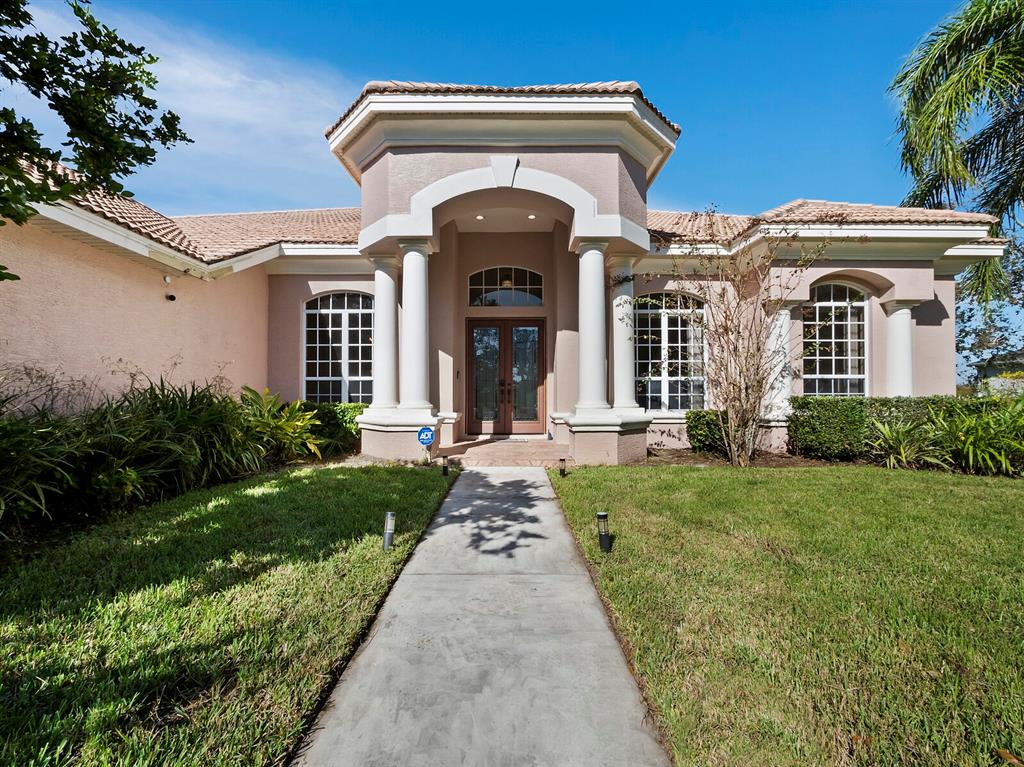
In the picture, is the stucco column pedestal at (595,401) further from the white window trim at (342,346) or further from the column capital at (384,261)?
the white window trim at (342,346)

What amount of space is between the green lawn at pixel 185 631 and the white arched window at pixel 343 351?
6.85 metres

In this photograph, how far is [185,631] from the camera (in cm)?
284

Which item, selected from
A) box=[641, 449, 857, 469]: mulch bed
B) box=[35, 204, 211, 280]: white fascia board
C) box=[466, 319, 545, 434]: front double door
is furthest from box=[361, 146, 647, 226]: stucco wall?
box=[641, 449, 857, 469]: mulch bed

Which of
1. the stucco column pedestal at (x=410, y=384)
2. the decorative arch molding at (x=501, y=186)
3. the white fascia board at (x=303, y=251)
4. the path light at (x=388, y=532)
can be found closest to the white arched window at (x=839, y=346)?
the decorative arch molding at (x=501, y=186)

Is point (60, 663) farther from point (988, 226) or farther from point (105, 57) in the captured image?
point (988, 226)

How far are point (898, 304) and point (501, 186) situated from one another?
31.2 feet

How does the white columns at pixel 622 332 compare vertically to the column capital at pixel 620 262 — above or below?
below

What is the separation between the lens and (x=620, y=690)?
2.46 m

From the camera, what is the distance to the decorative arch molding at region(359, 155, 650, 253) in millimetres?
8383

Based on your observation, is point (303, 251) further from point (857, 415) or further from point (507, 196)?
point (857, 415)

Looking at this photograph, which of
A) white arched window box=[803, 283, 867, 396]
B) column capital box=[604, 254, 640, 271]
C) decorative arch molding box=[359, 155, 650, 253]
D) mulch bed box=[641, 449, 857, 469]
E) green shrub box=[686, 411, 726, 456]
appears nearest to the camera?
decorative arch molding box=[359, 155, 650, 253]

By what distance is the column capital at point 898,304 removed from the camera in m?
10.3

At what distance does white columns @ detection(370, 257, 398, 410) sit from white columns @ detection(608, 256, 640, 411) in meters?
4.47

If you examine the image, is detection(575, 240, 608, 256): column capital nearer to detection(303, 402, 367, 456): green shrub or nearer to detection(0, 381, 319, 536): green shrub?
detection(303, 402, 367, 456): green shrub
